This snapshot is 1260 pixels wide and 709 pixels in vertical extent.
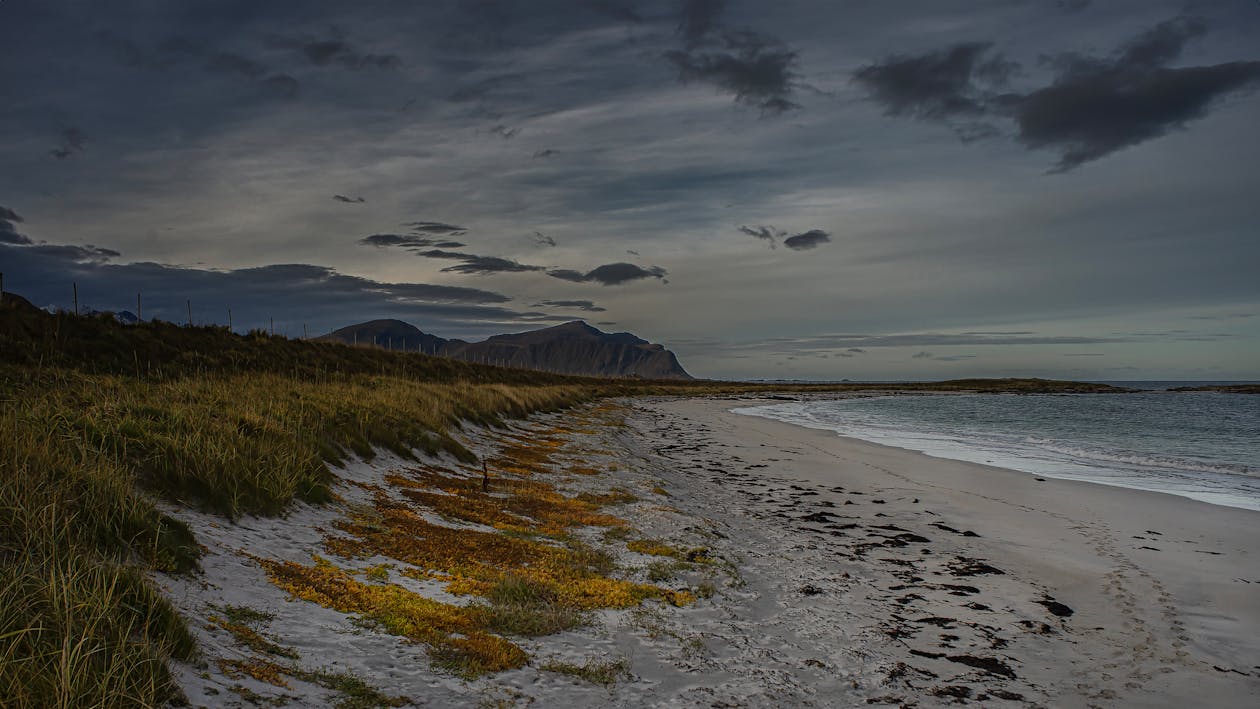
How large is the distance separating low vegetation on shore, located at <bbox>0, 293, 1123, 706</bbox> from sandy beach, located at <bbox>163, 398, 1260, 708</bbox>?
0.26m

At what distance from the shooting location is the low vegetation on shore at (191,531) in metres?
3.54

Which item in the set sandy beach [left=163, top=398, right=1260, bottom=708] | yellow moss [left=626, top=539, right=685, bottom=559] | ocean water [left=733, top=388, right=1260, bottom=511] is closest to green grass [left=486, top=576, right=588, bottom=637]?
sandy beach [left=163, top=398, right=1260, bottom=708]

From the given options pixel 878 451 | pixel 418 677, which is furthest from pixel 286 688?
pixel 878 451

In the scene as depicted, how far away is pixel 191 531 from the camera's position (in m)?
5.86

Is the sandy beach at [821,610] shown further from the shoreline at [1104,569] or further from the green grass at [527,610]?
the green grass at [527,610]

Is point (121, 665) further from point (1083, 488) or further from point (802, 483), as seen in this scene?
point (1083, 488)

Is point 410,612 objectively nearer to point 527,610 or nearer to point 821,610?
point 527,610

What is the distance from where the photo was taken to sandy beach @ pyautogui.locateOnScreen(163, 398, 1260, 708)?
194 inches

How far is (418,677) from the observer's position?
4.71 meters

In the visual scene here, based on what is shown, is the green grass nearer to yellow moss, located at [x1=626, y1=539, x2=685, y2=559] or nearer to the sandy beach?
the sandy beach

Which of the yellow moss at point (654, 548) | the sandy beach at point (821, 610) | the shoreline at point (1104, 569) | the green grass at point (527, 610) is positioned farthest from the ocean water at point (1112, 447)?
the green grass at point (527, 610)

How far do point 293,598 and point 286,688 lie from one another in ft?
5.11

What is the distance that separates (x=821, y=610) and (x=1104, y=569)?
529 centimetres

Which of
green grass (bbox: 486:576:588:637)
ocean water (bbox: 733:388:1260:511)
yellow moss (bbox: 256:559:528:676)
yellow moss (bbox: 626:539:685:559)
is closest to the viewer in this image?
yellow moss (bbox: 256:559:528:676)
